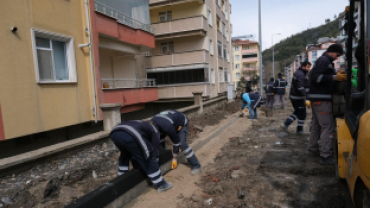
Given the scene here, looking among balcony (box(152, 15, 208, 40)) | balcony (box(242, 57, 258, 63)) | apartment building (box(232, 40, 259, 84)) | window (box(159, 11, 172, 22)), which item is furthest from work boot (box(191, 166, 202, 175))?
balcony (box(242, 57, 258, 63))

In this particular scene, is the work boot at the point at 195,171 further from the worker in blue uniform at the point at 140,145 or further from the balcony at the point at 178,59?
the balcony at the point at 178,59

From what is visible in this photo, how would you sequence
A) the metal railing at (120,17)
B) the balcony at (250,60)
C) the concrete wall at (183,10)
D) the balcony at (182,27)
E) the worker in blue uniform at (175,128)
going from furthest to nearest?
the balcony at (250,60) < the concrete wall at (183,10) < the balcony at (182,27) < the metal railing at (120,17) < the worker in blue uniform at (175,128)

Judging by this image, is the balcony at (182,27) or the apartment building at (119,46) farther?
the balcony at (182,27)

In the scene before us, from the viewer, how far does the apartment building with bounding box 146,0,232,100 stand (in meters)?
17.9

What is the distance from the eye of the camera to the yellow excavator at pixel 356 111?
195 centimetres

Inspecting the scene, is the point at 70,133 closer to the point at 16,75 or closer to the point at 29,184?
the point at 16,75

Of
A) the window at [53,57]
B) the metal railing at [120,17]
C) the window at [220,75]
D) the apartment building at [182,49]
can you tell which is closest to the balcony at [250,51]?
the window at [220,75]

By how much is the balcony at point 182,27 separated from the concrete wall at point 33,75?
32.3 ft

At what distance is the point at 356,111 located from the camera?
9.76ft

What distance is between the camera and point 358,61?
2.84m

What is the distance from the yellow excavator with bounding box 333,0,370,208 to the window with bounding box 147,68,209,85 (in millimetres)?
14329

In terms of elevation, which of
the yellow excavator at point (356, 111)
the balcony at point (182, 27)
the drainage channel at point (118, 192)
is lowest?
the drainage channel at point (118, 192)

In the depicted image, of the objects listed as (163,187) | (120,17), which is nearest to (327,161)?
(163,187)

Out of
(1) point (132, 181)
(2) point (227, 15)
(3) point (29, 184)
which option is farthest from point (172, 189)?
(2) point (227, 15)
